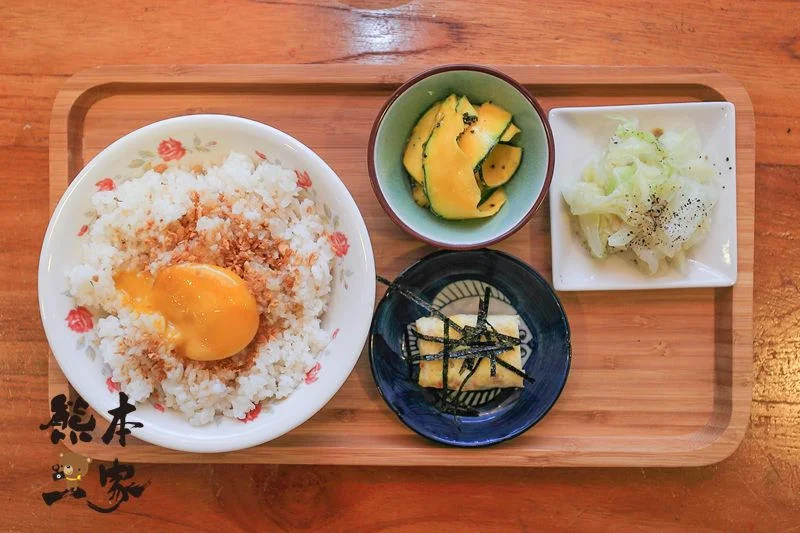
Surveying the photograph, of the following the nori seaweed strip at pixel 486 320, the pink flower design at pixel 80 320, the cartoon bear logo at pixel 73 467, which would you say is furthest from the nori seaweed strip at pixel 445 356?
the cartoon bear logo at pixel 73 467

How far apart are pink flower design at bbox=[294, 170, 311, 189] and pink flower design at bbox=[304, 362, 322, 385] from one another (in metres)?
0.60

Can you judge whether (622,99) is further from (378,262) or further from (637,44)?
(378,262)

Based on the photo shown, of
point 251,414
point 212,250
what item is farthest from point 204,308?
point 251,414

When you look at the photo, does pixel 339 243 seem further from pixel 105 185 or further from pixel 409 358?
pixel 105 185

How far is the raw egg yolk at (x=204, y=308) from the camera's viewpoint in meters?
1.99

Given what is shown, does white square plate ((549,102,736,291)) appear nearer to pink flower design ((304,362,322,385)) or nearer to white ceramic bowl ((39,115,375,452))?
white ceramic bowl ((39,115,375,452))

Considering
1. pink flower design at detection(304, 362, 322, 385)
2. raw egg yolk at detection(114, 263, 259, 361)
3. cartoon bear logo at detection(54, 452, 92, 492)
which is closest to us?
raw egg yolk at detection(114, 263, 259, 361)

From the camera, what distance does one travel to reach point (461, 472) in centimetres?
240

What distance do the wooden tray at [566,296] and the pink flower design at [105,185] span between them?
0.37 m

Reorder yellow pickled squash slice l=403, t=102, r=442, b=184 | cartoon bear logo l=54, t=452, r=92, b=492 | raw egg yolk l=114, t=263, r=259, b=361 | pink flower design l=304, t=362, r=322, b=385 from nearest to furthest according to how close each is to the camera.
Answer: raw egg yolk l=114, t=263, r=259, b=361 < pink flower design l=304, t=362, r=322, b=385 < yellow pickled squash slice l=403, t=102, r=442, b=184 < cartoon bear logo l=54, t=452, r=92, b=492

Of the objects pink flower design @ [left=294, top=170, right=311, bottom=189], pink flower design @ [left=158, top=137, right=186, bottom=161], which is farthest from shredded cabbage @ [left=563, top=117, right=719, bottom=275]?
pink flower design @ [left=158, top=137, right=186, bottom=161]

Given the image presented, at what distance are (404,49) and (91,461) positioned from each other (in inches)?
76.0

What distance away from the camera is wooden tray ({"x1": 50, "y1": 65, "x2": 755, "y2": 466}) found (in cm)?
233

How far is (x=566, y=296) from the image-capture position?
7.82 feet
